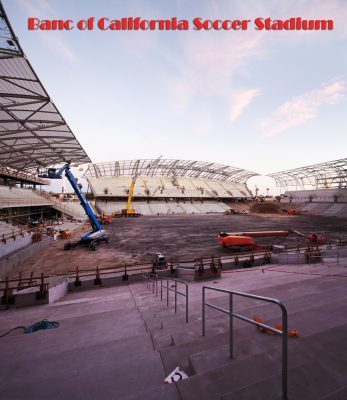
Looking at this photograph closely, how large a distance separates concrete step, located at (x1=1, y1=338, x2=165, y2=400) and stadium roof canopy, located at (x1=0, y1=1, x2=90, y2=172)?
14.7 metres

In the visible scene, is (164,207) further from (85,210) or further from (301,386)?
(301,386)

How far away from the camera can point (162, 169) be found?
87188 millimetres

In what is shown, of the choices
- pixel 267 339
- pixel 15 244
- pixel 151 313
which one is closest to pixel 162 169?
pixel 15 244

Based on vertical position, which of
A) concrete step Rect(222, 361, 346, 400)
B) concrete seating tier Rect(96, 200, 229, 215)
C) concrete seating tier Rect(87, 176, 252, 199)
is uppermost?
concrete seating tier Rect(87, 176, 252, 199)

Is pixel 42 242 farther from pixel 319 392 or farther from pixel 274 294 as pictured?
pixel 319 392

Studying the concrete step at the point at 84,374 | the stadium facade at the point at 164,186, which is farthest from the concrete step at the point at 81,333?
the stadium facade at the point at 164,186

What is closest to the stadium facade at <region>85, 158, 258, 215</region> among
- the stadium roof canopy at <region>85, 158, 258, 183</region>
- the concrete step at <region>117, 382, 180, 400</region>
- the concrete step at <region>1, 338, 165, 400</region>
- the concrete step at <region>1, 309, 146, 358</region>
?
the stadium roof canopy at <region>85, 158, 258, 183</region>

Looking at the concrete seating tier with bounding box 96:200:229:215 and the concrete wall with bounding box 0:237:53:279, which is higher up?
the concrete seating tier with bounding box 96:200:229:215

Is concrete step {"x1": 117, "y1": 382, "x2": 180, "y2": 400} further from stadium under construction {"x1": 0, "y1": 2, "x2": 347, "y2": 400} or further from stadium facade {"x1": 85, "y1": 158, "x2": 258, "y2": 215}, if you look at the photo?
stadium facade {"x1": 85, "y1": 158, "x2": 258, "y2": 215}

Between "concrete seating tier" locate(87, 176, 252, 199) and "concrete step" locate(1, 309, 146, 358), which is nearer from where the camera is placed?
"concrete step" locate(1, 309, 146, 358)

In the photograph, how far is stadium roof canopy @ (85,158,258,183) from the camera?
8057 cm

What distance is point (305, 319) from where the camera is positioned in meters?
4.80

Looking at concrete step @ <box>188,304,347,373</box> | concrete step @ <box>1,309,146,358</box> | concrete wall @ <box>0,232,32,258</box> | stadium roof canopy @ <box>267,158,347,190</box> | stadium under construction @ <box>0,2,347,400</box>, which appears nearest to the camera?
stadium under construction @ <box>0,2,347,400</box>

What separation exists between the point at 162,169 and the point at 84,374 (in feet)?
279
